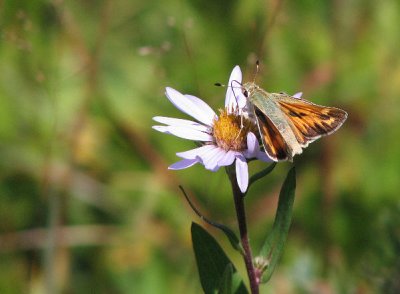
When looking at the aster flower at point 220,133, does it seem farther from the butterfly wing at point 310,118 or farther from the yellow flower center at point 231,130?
the butterfly wing at point 310,118

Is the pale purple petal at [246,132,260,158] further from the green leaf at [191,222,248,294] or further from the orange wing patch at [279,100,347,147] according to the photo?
the green leaf at [191,222,248,294]

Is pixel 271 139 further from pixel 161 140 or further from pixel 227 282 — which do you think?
pixel 161 140

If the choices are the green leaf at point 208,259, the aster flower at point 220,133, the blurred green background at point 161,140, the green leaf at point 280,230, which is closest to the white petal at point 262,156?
the aster flower at point 220,133

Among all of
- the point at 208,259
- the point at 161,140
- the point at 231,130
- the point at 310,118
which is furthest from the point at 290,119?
the point at 161,140

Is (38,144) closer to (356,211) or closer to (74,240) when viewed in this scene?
(74,240)

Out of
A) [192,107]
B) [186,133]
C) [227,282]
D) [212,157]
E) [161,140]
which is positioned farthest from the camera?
[161,140]

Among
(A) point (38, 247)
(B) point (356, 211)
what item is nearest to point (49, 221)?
(A) point (38, 247)
